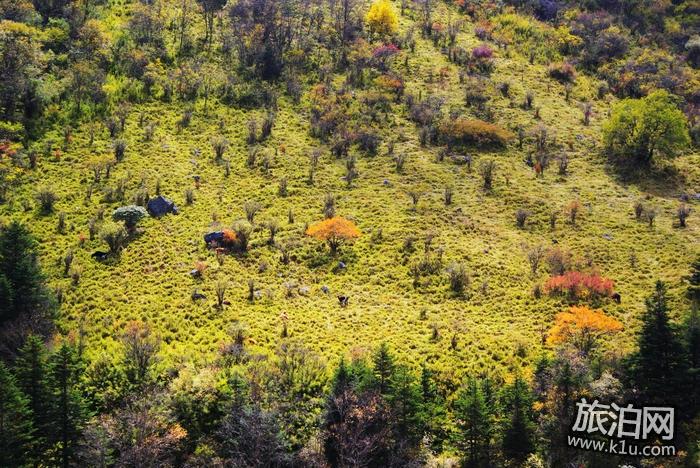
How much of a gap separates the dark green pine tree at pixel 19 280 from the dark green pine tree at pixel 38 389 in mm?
6912

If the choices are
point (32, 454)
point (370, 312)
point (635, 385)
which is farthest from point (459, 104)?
point (32, 454)

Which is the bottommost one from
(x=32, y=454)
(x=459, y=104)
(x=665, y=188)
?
(x=32, y=454)

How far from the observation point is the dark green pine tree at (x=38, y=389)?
76.1 ft

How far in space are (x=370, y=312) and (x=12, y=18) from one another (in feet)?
195

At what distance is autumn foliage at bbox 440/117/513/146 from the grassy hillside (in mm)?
1818

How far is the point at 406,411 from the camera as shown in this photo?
81.3 ft

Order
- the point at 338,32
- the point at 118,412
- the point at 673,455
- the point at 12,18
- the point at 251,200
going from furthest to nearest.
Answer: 1. the point at 338,32
2. the point at 12,18
3. the point at 251,200
4. the point at 118,412
5. the point at 673,455

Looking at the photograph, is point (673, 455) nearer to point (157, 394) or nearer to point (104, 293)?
point (157, 394)

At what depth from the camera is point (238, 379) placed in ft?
86.0

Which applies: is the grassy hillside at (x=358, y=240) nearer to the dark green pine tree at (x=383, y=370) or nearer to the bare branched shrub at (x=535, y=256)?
the bare branched shrub at (x=535, y=256)

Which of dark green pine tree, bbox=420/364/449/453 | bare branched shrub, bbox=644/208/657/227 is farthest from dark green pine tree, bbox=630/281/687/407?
bare branched shrub, bbox=644/208/657/227

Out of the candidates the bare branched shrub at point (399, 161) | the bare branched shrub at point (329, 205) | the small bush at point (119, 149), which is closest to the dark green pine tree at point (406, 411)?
the bare branched shrub at point (329, 205)

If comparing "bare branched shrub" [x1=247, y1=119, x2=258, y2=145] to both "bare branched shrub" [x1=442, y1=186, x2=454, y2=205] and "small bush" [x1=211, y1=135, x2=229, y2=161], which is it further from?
"bare branched shrub" [x1=442, y1=186, x2=454, y2=205]

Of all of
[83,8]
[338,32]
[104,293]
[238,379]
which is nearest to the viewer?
[238,379]
